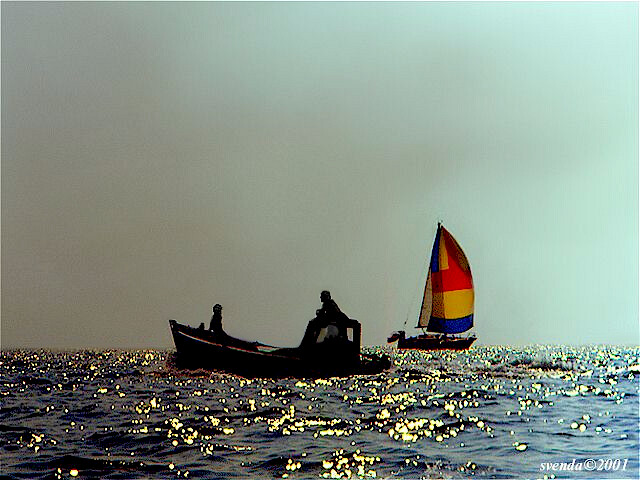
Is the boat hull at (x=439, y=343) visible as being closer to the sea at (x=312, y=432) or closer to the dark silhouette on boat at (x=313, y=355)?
the dark silhouette on boat at (x=313, y=355)

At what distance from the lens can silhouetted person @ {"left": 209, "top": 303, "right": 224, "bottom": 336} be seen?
34312 mm

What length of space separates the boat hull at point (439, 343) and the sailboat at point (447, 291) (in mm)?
3970

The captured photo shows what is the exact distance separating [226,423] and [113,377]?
17180 millimetres

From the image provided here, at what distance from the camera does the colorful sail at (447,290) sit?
69.3 metres

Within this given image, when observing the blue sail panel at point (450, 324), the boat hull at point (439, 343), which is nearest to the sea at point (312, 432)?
the blue sail panel at point (450, 324)

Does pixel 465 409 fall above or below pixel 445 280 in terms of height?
below

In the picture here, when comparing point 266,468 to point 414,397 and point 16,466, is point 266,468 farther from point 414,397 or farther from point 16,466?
point 414,397

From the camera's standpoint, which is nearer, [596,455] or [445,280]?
[596,455]

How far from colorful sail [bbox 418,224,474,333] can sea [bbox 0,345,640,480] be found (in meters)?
41.8

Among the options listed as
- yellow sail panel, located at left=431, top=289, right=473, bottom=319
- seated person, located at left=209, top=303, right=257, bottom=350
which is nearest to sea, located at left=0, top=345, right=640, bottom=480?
seated person, located at left=209, top=303, right=257, bottom=350

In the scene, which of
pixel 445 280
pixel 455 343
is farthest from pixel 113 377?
pixel 455 343

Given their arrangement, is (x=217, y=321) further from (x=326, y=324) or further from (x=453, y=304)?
(x=453, y=304)

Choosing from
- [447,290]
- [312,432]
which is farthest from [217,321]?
[447,290]

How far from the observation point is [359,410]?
67.1 ft
